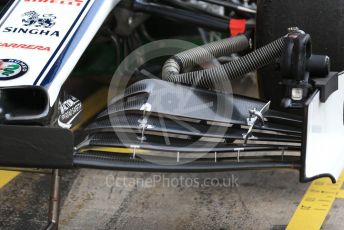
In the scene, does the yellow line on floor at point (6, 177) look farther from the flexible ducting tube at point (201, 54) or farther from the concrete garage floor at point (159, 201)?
the flexible ducting tube at point (201, 54)

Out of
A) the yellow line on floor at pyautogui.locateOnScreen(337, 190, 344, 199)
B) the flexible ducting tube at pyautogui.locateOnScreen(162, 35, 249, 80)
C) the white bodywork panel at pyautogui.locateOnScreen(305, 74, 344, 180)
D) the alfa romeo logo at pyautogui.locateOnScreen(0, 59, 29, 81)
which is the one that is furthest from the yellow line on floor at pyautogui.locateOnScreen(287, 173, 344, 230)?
the alfa romeo logo at pyautogui.locateOnScreen(0, 59, 29, 81)

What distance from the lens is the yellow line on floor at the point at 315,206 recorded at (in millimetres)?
3076

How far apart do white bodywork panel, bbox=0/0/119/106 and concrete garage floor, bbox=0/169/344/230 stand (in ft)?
2.53

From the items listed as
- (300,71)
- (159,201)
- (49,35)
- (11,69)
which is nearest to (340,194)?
(159,201)

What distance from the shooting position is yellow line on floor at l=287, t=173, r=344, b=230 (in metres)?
3.08

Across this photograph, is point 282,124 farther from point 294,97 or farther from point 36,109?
point 36,109

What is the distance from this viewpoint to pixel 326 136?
253 centimetres

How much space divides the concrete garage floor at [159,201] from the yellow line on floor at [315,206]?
0.12 feet

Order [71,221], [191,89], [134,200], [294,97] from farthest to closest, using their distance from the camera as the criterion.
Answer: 1. [134,200]
2. [71,221]
3. [191,89]
4. [294,97]

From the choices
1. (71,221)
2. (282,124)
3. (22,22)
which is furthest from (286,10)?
(71,221)

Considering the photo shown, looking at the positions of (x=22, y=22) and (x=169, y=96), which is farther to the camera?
(x=22, y=22)

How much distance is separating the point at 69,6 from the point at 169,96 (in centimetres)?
66

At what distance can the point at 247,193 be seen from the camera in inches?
135

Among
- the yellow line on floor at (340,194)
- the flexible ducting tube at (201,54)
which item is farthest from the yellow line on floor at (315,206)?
the flexible ducting tube at (201,54)
